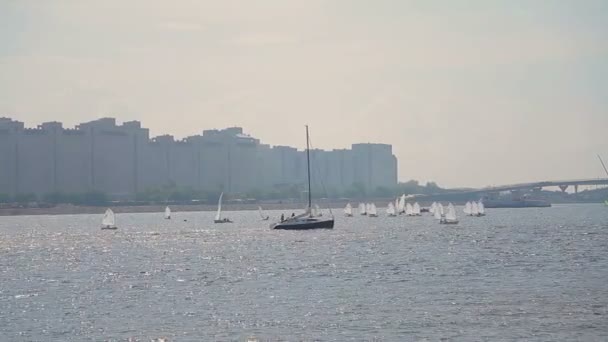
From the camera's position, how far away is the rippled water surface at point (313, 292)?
37.6 meters

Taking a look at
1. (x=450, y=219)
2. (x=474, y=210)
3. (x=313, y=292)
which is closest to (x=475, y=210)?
(x=474, y=210)

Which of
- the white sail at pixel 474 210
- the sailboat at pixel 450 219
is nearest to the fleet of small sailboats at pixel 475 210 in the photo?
the white sail at pixel 474 210

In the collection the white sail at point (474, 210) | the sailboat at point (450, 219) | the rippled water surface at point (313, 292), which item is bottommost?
the rippled water surface at point (313, 292)

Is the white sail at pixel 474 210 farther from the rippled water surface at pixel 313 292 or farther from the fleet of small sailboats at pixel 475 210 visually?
the rippled water surface at pixel 313 292

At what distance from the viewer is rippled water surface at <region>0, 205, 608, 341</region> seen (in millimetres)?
37562

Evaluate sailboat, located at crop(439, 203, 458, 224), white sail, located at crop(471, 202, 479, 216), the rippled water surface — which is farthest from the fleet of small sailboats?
the rippled water surface

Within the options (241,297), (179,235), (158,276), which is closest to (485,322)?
(241,297)

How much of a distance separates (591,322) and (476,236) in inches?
2532

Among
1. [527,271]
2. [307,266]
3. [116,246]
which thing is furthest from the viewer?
[116,246]

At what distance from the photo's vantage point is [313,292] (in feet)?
161

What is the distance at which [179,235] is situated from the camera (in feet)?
381

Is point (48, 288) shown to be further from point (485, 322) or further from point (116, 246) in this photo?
point (116, 246)

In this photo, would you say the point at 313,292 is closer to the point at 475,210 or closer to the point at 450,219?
the point at 450,219

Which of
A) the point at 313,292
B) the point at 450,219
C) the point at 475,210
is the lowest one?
the point at 313,292
